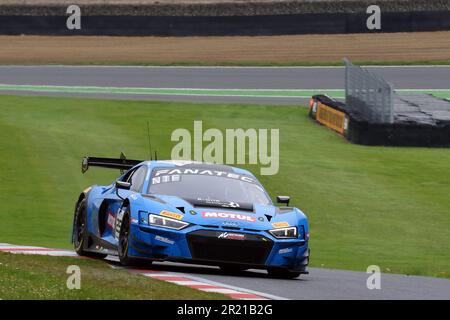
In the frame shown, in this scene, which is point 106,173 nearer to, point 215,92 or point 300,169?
point 300,169


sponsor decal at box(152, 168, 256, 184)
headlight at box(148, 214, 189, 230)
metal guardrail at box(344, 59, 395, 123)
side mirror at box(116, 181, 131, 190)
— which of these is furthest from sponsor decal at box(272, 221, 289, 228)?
metal guardrail at box(344, 59, 395, 123)

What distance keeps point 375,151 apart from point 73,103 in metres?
9.79

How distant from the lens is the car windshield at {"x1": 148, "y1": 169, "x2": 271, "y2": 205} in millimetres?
12695

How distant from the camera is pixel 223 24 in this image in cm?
4034

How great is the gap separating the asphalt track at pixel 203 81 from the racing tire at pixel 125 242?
20968 mm

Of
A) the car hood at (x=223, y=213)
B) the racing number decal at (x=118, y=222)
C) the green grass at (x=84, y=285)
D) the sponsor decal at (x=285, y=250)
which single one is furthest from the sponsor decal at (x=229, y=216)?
the green grass at (x=84, y=285)

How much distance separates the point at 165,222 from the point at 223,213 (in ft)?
1.97

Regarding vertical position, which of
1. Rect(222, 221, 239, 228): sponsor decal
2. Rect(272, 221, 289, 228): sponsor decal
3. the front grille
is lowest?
the front grille

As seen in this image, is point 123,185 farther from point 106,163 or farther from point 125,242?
point 106,163

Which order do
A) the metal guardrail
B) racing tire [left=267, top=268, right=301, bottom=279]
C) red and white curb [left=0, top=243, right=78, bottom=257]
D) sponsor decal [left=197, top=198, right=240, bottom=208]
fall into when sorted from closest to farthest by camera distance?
racing tire [left=267, top=268, right=301, bottom=279] → sponsor decal [left=197, top=198, right=240, bottom=208] → red and white curb [left=0, top=243, right=78, bottom=257] → the metal guardrail

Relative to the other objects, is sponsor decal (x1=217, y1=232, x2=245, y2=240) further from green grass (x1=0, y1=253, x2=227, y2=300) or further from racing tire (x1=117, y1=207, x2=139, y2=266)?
green grass (x1=0, y1=253, x2=227, y2=300)

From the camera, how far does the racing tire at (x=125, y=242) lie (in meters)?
12.0

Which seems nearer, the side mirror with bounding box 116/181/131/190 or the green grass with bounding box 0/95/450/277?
the side mirror with bounding box 116/181/131/190

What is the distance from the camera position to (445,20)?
38.9m
